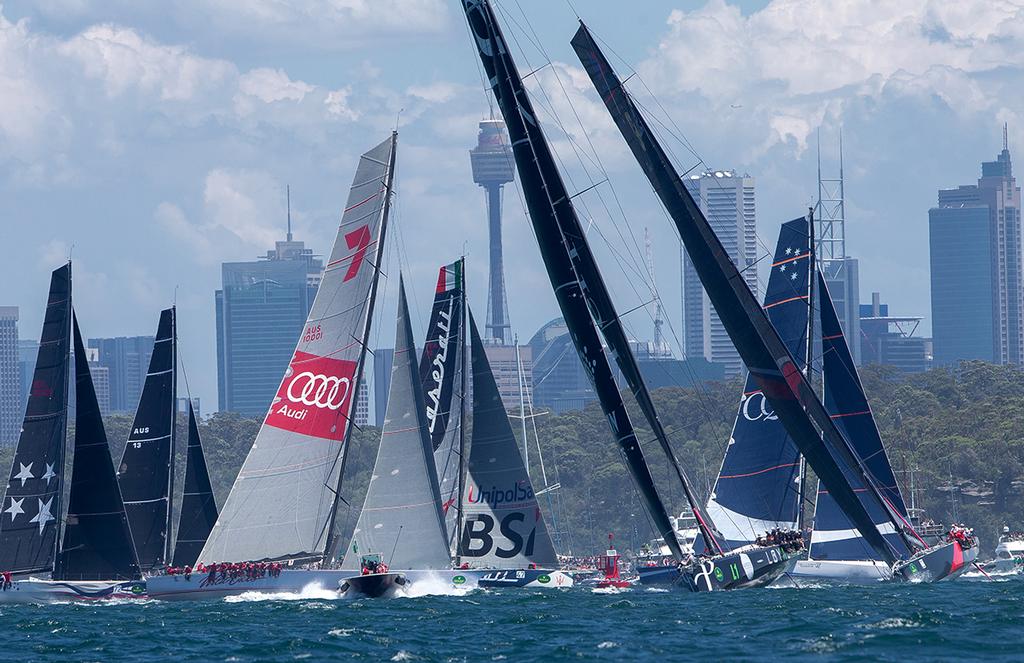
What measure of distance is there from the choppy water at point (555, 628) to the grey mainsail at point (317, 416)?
5.70 ft

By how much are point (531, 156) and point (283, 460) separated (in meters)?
11.1

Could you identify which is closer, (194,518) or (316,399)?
(316,399)

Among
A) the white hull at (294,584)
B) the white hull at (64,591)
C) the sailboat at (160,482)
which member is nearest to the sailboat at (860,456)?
the white hull at (294,584)

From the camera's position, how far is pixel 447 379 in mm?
61062

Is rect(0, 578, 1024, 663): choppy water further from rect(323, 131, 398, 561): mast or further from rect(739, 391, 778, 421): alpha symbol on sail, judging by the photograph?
rect(739, 391, 778, 421): alpha symbol on sail

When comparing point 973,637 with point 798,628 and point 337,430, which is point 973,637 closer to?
point 798,628

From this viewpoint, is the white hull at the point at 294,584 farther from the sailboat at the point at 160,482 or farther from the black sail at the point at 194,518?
the black sail at the point at 194,518

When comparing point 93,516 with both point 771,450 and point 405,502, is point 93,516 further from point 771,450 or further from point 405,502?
point 771,450

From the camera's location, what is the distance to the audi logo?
2080 inches

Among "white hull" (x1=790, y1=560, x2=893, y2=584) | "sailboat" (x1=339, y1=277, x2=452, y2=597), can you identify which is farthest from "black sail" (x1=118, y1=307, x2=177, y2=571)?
"white hull" (x1=790, y1=560, x2=893, y2=584)

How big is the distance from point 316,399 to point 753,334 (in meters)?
12.1

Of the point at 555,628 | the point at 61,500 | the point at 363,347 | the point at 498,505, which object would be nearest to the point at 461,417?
the point at 498,505

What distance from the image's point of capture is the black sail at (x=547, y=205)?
47125 millimetres

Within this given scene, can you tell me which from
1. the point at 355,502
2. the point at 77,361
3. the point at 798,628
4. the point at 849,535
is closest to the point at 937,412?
the point at 355,502
